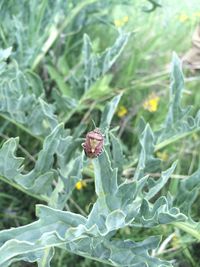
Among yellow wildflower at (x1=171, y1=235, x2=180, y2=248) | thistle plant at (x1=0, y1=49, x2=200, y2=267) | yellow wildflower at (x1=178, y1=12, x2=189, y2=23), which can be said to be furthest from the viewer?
yellow wildflower at (x1=178, y1=12, x2=189, y2=23)

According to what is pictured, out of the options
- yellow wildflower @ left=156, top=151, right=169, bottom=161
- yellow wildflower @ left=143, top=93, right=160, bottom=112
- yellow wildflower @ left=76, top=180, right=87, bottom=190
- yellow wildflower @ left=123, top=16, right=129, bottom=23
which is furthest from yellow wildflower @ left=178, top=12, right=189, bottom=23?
yellow wildflower @ left=76, top=180, right=87, bottom=190

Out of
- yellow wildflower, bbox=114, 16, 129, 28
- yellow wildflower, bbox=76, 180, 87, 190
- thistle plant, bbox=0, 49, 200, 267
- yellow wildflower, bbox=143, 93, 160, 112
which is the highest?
yellow wildflower, bbox=114, 16, 129, 28

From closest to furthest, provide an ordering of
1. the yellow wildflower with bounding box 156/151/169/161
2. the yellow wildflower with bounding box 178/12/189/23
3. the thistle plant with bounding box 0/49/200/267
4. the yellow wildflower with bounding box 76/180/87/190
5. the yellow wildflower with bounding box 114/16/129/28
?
the thistle plant with bounding box 0/49/200/267, the yellow wildflower with bounding box 76/180/87/190, the yellow wildflower with bounding box 156/151/169/161, the yellow wildflower with bounding box 114/16/129/28, the yellow wildflower with bounding box 178/12/189/23

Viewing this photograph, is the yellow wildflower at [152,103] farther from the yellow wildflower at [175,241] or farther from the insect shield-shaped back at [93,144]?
the insect shield-shaped back at [93,144]

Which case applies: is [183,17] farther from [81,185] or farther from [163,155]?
[81,185]

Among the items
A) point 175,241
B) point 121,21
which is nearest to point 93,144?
point 175,241

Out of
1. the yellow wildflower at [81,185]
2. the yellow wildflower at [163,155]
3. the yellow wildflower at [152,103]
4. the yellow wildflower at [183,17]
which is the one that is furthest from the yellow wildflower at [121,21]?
the yellow wildflower at [81,185]

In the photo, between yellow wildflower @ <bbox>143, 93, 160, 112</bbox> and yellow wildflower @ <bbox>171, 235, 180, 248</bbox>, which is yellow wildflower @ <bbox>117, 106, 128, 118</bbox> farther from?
yellow wildflower @ <bbox>171, 235, 180, 248</bbox>

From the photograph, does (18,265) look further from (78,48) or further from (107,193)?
(78,48)

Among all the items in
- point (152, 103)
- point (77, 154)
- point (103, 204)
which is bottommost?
point (103, 204)

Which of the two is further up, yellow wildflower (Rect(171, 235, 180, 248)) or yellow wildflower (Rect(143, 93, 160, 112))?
yellow wildflower (Rect(143, 93, 160, 112))

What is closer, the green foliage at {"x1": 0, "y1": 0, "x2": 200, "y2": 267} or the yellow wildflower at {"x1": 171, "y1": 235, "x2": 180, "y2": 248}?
the green foliage at {"x1": 0, "y1": 0, "x2": 200, "y2": 267}

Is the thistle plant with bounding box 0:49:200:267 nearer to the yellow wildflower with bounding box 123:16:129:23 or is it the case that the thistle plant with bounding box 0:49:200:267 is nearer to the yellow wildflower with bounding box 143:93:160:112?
the yellow wildflower with bounding box 143:93:160:112
